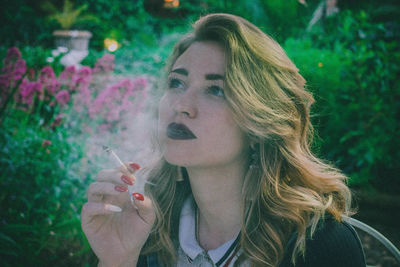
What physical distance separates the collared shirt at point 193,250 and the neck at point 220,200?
48 millimetres

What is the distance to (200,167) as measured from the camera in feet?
4.35

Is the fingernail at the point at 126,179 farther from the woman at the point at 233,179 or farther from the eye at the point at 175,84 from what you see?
the eye at the point at 175,84

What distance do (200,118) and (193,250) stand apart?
0.56 m

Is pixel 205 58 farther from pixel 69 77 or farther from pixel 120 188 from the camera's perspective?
pixel 69 77

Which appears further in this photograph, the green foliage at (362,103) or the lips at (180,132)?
the green foliage at (362,103)

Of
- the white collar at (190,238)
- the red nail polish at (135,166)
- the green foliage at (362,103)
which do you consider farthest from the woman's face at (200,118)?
the green foliage at (362,103)

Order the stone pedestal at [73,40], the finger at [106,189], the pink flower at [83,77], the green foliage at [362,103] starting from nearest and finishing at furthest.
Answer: the finger at [106,189] → the pink flower at [83,77] → the green foliage at [362,103] → the stone pedestal at [73,40]

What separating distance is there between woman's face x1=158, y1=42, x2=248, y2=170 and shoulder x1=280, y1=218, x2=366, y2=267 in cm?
43

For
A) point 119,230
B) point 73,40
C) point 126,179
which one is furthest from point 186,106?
point 73,40

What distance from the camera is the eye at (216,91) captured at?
1285 mm

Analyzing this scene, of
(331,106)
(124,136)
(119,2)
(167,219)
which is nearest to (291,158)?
(167,219)

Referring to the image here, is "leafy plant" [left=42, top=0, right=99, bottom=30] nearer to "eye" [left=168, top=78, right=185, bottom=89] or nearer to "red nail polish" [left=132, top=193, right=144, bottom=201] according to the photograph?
"eye" [left=168, top=78, right=185, bottom=89]

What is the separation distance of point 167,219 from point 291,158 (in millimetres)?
631

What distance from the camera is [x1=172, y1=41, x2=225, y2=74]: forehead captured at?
4.25ft
